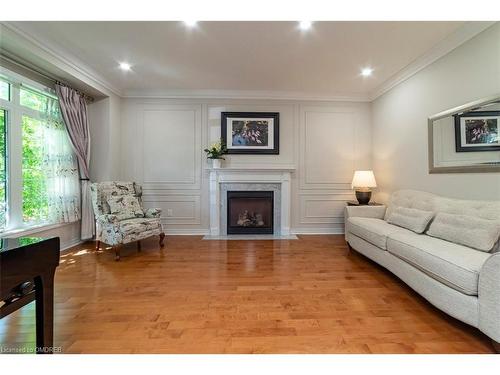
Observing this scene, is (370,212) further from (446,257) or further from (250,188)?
(250,188)

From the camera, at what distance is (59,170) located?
3.40m

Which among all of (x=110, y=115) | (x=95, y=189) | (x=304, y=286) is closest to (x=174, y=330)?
(x=304, y=286)

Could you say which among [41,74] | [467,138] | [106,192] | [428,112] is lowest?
[106,192]

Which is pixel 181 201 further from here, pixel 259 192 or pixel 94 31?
pixel 94 31

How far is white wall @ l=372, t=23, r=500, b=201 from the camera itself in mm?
2283

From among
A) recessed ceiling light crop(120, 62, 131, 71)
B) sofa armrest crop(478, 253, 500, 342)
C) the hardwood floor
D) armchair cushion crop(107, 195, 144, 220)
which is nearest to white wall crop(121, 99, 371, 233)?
armchair cushion crop(107, 195, 144, 220)

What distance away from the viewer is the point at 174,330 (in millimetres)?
1620

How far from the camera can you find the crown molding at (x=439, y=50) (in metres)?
2.37

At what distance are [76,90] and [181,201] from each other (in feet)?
7.80

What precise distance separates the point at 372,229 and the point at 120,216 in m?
3.44

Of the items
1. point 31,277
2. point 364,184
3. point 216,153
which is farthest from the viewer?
point 216,153

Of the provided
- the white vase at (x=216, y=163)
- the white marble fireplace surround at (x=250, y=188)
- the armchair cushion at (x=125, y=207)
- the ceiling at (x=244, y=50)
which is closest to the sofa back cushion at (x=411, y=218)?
the white marble fireplace surround at (x=250, y=188)

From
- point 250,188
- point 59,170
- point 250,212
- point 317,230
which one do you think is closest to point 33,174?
point 59,170

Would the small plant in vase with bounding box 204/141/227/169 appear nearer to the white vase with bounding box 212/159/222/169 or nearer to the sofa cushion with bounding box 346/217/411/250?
the white vase with bounding box 212/159/222/169
